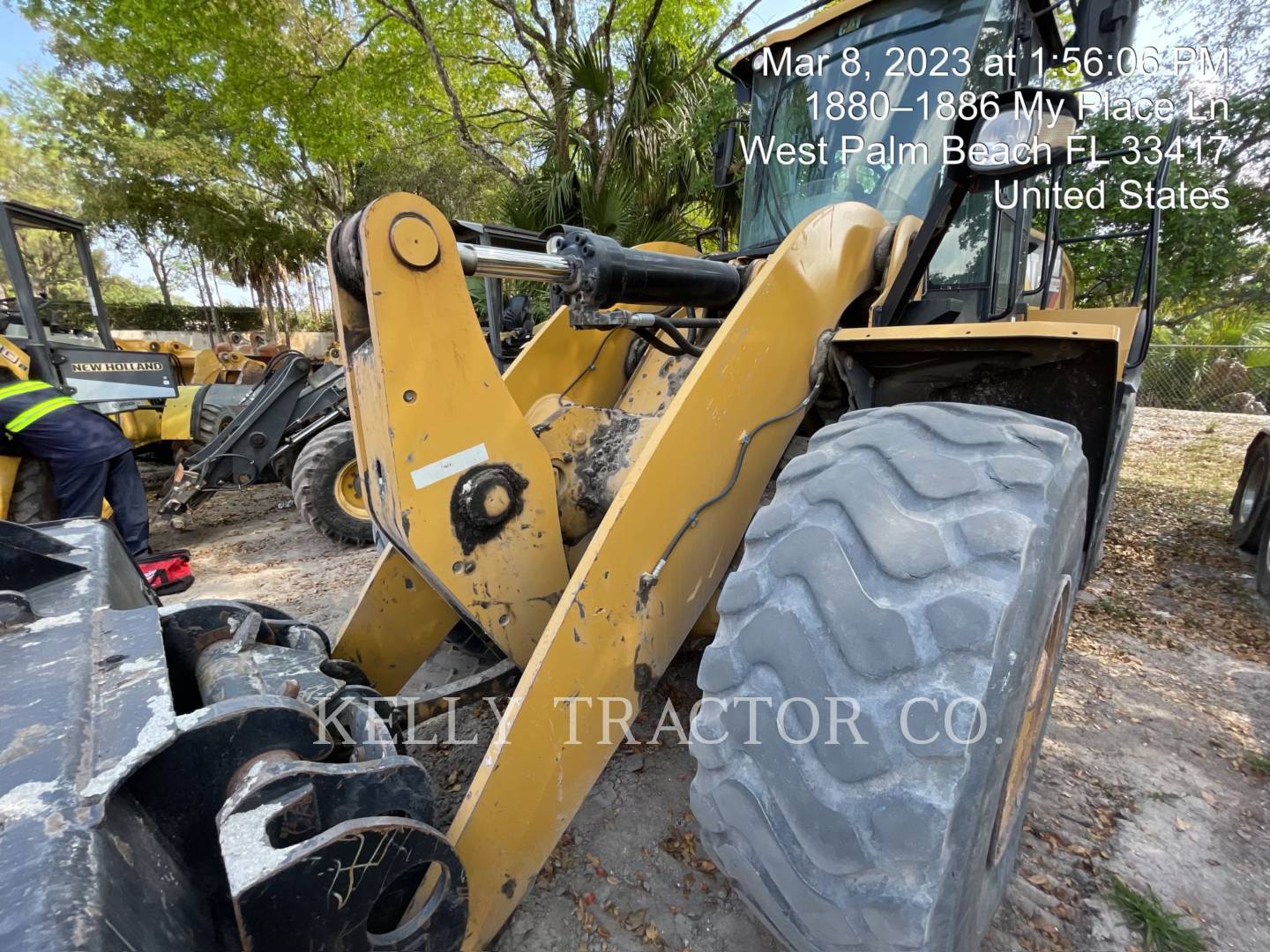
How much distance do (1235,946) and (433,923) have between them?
221 centimetres

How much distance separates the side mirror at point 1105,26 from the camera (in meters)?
1.94

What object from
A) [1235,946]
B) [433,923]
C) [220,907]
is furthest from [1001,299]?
[220,907]

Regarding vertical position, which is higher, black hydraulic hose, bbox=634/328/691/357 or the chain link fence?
black hydraulic hose, bbox=634/328/691/357

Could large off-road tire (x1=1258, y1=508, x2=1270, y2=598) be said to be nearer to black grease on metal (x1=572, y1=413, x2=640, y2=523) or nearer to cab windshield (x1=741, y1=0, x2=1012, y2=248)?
cab windshield (x1=741, y1=0, x2=1012, y2=248)

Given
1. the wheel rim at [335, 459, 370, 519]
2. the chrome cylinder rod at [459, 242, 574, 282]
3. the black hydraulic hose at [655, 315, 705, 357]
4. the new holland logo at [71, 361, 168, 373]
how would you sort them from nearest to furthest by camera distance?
the chrome cylinder rod at [459, 242, 574, 282], the black hydraulic hose at [655, 315, 705, 357], the wheel rim at [335, 459, 370, 519], the new holland logo at [71, 361, 168, 373]

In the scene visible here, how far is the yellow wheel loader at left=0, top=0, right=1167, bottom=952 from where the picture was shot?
1104 millimetres

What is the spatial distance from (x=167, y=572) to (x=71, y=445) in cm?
106

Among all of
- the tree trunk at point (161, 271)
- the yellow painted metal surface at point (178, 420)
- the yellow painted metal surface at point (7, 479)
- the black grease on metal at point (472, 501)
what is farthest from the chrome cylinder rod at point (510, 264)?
the tree trunk at point (161, 271)

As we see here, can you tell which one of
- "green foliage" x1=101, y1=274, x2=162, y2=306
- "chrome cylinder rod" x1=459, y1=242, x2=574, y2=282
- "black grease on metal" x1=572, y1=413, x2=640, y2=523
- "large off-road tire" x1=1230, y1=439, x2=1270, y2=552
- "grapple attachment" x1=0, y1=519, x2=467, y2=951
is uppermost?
"green foliage" x1=101, y1=274, x2=162, y2=306

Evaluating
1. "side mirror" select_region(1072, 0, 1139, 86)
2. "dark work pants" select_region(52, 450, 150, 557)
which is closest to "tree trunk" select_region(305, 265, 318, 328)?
"dark work pants" select_region(52, 450, 150, 557)

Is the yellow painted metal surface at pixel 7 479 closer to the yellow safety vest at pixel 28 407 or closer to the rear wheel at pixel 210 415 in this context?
the yellow safety vest at pixel 28 407

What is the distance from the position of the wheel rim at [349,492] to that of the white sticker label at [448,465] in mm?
4189

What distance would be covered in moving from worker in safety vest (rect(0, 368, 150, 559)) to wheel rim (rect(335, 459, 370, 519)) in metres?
1.41

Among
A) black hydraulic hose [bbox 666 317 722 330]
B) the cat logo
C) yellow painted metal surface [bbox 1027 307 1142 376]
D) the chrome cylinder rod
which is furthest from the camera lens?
the cat logo
